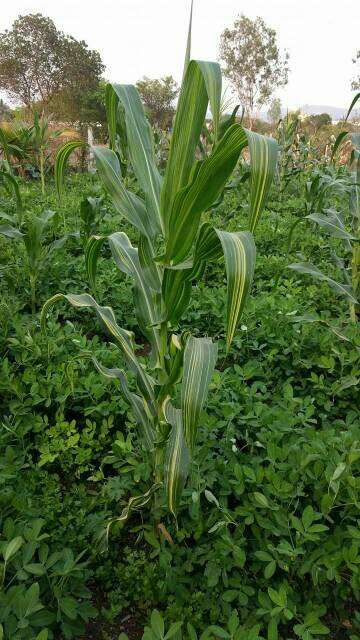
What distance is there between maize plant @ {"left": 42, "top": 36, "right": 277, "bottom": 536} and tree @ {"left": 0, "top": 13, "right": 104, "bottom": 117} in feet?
75.4

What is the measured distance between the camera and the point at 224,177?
1.00m

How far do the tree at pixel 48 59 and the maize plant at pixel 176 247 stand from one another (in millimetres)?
22981

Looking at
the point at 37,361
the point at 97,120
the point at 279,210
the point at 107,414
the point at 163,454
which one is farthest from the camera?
the point at 97,120

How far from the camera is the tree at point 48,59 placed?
70.3ft

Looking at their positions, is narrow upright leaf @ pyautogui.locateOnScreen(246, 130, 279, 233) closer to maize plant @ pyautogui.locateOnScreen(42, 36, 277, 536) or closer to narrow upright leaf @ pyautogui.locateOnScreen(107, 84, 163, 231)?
maize plant @ pyautogui.locateOnScreen(42, 36, 277, 536)

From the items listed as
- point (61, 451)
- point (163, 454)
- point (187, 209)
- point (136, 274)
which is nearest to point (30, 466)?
point (61, 451)

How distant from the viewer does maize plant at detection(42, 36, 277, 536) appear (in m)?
0.92

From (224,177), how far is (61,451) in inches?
46.1

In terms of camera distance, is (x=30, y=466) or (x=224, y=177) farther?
(x=30, y=466)

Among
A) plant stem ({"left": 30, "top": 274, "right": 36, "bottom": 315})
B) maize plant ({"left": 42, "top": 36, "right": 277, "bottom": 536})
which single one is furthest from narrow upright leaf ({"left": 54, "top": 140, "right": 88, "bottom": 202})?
plant stem ({"left": 30, "top": 274, "right": 36, "bottom": 315})

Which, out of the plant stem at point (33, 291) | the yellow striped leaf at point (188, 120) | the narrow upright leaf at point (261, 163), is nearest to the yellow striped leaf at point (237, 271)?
the narrow upright leaf at point (261, 163)

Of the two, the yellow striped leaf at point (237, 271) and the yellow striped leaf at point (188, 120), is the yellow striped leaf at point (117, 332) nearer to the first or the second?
the yellow striped leaf at point (188, 120)

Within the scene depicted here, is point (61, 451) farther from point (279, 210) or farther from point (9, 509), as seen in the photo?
point (279, 210)

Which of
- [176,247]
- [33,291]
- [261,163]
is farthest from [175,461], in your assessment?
[33,291]
